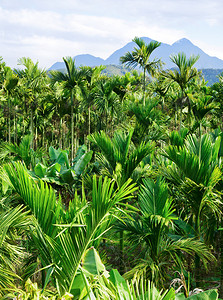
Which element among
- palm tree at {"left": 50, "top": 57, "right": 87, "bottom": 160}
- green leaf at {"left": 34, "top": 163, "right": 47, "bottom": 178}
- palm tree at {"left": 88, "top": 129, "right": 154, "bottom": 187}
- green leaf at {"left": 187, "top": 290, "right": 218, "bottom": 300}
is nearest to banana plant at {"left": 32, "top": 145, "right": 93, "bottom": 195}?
green leaf at {"left": 34, "top": 163, "right": 47, "bottom": 178}

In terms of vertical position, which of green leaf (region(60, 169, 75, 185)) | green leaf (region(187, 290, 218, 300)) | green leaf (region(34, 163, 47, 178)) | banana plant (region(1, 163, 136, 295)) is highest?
banana plant (region(1, 163, 136, 295))

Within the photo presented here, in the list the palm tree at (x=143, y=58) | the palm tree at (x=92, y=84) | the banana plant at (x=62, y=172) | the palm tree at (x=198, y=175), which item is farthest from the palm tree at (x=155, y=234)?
the palm tree at (x=92, y=84)

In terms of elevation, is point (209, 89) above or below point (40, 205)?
above

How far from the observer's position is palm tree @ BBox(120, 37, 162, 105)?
36.3 ft

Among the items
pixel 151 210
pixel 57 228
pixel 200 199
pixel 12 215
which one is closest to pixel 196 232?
pixel 200 199

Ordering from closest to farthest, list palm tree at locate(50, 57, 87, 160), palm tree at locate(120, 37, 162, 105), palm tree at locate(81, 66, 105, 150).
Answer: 1. palm tree at locate(50, 57, 87, 160)
2. palm tree at locate(120, 37, 162, 105)
3. palm tree at locate(81, 66, 105, 150)

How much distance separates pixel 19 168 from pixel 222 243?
4.01m

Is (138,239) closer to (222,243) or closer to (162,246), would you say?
(162,246)

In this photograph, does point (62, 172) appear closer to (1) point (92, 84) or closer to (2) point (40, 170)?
(2) point (40, 170)

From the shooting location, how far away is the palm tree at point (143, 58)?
11.1 m

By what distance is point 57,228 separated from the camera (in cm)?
252

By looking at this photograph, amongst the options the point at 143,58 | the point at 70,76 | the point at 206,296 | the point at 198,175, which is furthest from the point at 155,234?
the point at 143,58

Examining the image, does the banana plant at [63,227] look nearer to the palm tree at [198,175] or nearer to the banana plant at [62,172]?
the palm tree at [198,175]

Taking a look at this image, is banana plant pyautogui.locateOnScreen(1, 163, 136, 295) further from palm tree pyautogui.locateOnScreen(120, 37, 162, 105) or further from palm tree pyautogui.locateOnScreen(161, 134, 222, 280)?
palm tree pyautogui.locateOnScreen(120, 37, 162, 105)
